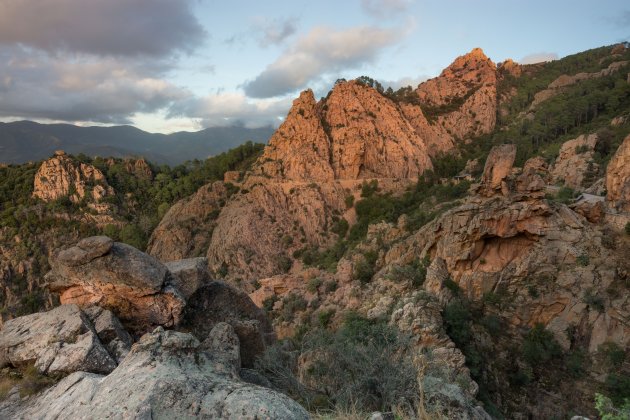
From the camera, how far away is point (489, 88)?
7462 centimetres

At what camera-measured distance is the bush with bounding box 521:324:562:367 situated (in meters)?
18.9

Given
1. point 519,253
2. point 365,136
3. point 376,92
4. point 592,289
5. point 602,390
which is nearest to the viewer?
point 602,390

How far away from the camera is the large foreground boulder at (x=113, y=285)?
28.5ft

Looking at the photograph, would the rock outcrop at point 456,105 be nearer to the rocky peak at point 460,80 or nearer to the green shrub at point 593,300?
the rocky peak at point 460,80

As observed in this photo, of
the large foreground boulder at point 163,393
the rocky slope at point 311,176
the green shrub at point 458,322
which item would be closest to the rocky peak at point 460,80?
the rocky slope at point 311,176

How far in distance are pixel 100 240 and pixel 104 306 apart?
1.52 metres

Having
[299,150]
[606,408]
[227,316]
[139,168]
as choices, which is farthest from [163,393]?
[139,168]

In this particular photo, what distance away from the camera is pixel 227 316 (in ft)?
33.4

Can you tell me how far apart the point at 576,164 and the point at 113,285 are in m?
40.2

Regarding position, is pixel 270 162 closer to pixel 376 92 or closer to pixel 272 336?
pixel 376 92

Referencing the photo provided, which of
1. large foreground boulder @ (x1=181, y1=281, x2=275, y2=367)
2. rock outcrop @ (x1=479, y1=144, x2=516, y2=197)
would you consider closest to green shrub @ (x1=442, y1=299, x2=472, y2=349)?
rock outcrop @ (x1=479, y1=144, x2=516, y2=197)

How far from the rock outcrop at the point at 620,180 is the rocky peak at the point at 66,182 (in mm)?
60422

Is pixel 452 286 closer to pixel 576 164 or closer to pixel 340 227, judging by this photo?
pixel 576 164

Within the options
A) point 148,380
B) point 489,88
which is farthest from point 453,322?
point 489,88
